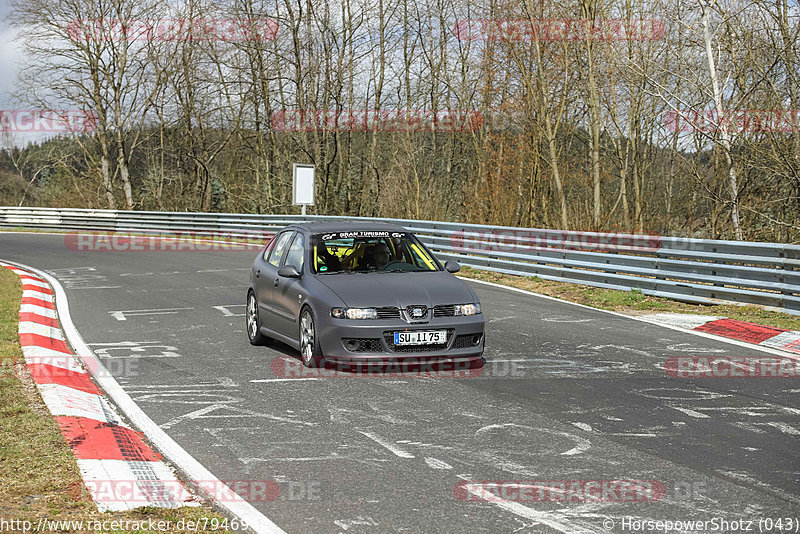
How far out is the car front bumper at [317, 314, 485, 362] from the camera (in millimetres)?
8836

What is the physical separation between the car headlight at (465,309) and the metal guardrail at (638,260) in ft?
20.2

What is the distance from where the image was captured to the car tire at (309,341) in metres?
9.22

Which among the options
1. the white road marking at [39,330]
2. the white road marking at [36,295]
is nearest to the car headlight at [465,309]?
the white road marking at [39,330]

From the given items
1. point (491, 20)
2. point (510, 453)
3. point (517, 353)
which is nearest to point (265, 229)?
point (491, 20)

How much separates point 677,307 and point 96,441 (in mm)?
10722

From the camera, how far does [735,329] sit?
40.8ft

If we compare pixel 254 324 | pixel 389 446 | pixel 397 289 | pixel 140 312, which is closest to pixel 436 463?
pixel 389 446

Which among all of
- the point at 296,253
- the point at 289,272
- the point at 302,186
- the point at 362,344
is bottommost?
the point at 362,344

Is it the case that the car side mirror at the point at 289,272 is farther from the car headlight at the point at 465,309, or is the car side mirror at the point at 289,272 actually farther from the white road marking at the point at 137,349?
the car headlight at the point at 465,309

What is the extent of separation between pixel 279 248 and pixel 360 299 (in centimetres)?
241

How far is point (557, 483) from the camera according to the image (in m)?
5.42

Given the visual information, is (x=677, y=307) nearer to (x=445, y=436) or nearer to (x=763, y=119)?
(x=763, y=119)

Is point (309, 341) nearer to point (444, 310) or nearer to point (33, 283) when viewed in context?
point (444, 310)

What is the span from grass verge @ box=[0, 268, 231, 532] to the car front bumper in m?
2.70
